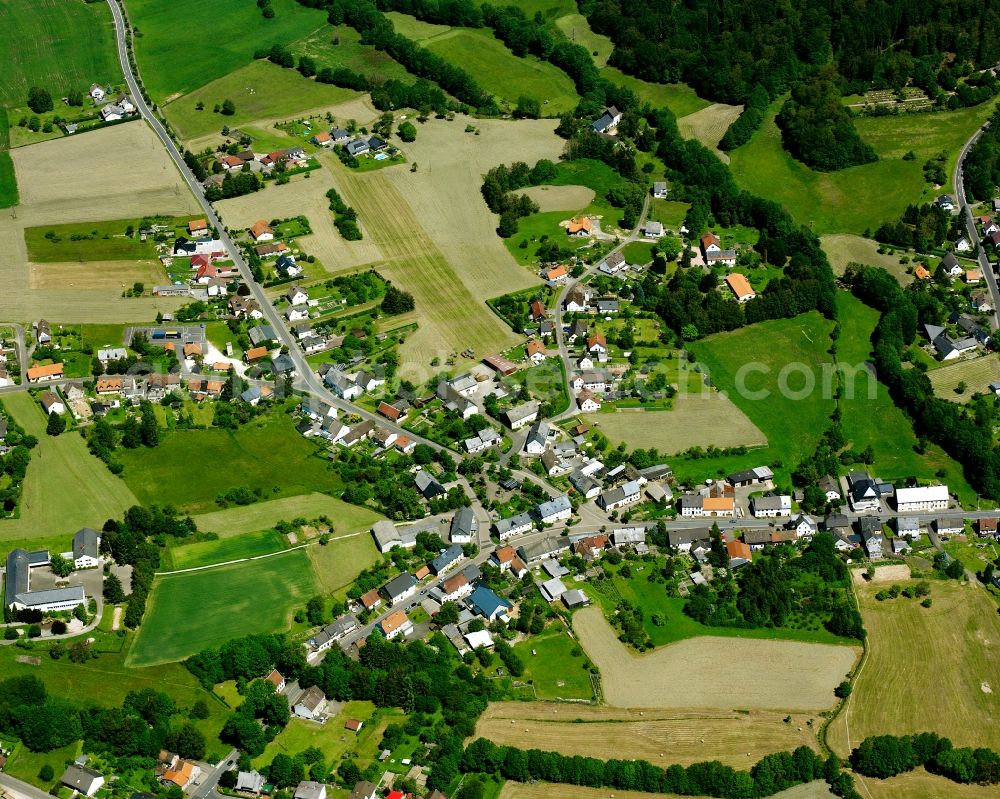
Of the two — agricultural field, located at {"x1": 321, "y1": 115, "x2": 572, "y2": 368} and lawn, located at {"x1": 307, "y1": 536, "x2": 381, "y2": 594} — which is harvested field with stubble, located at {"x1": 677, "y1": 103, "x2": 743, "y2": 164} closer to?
agricultural field, located at {"x1": 321, "y1": 115, "x2": 572, "y2": 368}

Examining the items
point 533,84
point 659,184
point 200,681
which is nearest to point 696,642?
point 200,681

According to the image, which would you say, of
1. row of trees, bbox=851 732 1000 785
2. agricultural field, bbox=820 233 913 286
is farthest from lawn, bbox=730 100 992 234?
row of trees, bbox=851 732 1000 785

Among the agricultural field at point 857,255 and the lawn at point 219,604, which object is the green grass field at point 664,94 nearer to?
the agricultural field at point 857,255

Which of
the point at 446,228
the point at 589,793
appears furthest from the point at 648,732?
the point at 446,228

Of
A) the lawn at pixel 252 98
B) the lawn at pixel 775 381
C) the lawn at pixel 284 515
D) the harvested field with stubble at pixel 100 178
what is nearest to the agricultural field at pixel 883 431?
the lawn at pixel 775 381

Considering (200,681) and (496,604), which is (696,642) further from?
(200,681)

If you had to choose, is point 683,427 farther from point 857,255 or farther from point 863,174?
point 863,174
